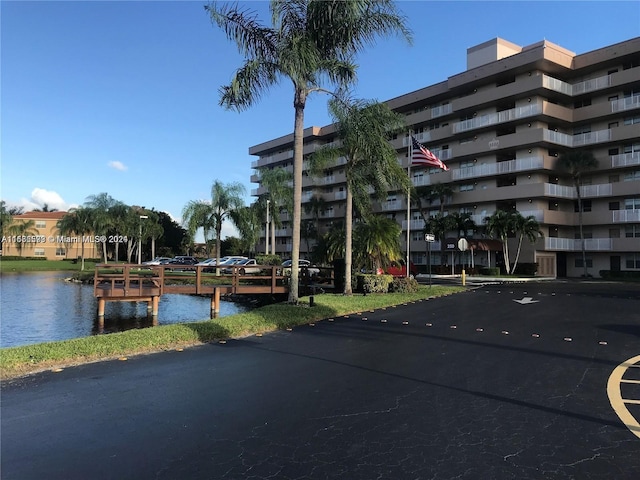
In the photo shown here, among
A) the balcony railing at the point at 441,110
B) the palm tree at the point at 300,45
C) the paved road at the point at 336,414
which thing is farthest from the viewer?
the balcony railing at the point at 441,110

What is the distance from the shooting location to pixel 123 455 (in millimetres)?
4660

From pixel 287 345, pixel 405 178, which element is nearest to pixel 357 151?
pixel 405 178

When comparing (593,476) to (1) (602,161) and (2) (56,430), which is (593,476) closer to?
(2) (56,430)

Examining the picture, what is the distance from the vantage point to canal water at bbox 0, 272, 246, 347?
1659cm

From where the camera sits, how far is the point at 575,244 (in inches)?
1918

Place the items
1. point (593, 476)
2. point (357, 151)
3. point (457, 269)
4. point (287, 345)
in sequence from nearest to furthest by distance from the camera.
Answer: point (593, 476) → point (287, 345) → point (357, 151) → point (457, 269)

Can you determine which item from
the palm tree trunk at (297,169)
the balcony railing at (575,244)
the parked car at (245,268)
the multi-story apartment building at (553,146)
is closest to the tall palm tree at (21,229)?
the parked car at (245,268)

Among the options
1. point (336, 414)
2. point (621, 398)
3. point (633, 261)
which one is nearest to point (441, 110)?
point (633, 261)

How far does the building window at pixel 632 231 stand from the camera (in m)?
44.6

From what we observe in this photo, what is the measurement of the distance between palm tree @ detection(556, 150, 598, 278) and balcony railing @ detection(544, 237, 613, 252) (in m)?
0.79

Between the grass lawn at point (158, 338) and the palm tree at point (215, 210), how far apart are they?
29.0m


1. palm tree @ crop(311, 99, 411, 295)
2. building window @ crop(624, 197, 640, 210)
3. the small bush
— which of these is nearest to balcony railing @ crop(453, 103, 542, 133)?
building window @ crop(624, 197, 640, 210)

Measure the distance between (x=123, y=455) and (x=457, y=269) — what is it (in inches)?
2033

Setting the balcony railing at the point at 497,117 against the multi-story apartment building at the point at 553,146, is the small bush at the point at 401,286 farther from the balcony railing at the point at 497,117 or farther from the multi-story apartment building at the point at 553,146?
the balcony railing at the point at 497,117
